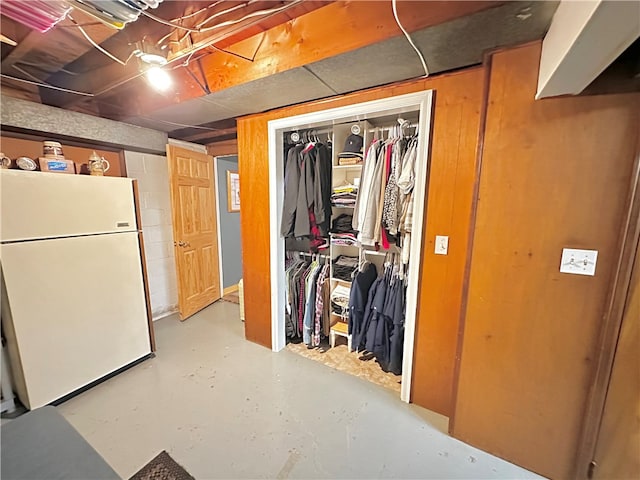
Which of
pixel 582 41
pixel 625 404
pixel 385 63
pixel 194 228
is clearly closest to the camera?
pixel 582 41

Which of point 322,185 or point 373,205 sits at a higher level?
point 322,185

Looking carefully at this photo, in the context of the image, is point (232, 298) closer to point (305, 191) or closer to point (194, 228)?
point (194, 228)

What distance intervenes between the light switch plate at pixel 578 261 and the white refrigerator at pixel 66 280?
111 inches

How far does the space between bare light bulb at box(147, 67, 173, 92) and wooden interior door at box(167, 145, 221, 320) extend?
3.12 feet

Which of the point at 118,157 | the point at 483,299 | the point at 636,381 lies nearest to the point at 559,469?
the point at 636,381

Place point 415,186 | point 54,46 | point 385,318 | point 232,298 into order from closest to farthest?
point 54,46 → point 415,186 → point 385,318 → point 232,298

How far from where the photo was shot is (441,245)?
1609 millimetres

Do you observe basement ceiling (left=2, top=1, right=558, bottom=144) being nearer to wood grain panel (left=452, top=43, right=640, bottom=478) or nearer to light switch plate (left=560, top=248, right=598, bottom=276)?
wood grain panel (left=452, top=43, right=640, bottom=478)

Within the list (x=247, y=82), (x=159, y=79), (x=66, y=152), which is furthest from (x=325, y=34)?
(x=66, y=152)

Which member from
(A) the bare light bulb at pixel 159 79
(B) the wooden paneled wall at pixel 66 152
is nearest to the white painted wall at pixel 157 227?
(B) the wooden paneled wall at pixel 66 152

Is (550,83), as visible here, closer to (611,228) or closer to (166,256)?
(611,228)

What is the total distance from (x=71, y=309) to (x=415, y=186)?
247 centimetres

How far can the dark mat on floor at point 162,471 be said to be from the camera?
1348mm

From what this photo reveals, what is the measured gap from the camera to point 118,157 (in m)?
2.64
